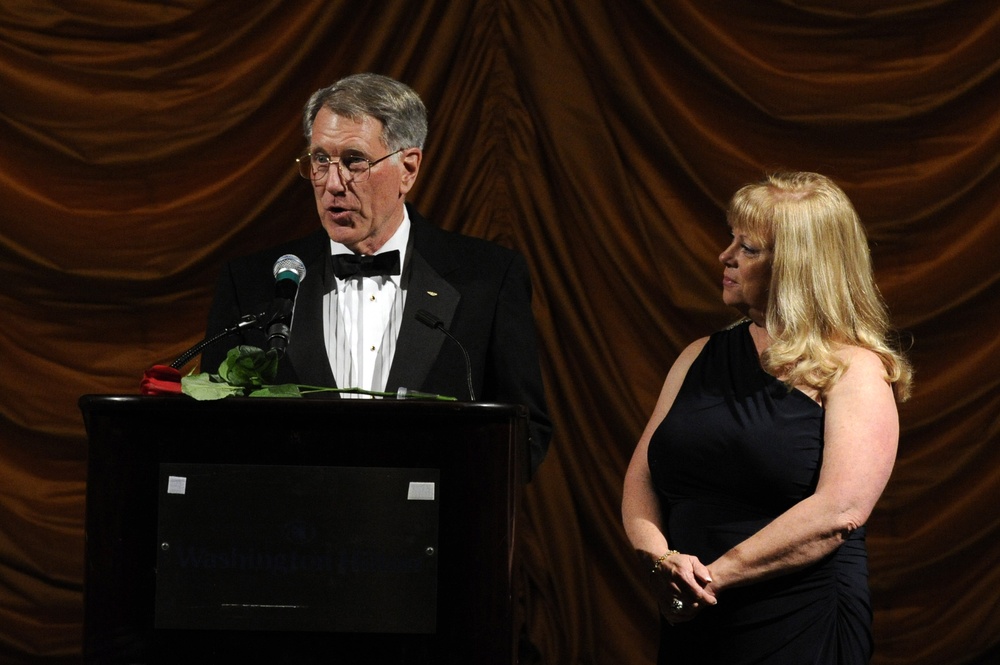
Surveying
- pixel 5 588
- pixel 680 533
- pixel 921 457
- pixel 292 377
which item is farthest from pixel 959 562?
pixel 5 588

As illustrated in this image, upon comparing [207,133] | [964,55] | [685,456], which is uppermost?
[964,55]

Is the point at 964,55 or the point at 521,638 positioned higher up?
the point at 964,55

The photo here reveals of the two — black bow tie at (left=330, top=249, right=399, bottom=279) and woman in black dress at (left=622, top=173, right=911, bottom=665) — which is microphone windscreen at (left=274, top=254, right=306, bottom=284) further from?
woman in black dress at (left=622, top=173, right=911, bottom=665)

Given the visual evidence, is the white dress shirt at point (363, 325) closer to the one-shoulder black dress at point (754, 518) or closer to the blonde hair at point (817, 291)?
the one-shoulder black dress at point (754, 518)

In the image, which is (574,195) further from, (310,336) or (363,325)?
(310,336)

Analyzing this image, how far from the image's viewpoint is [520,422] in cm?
174

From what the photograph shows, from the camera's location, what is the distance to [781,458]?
224cm

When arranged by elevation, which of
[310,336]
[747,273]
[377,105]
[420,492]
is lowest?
[420,492]

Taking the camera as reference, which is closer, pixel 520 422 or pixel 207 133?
pixel 520 422

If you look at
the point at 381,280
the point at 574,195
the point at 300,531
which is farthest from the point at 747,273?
the point at 574,195

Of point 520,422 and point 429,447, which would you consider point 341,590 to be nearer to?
point 429,447

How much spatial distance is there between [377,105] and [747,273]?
890mm

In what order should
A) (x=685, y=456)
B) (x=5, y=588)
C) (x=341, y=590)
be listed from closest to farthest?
(x=341, y=590), (x=685, y=456), (x=5, y=588)

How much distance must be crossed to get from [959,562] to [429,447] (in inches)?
102
